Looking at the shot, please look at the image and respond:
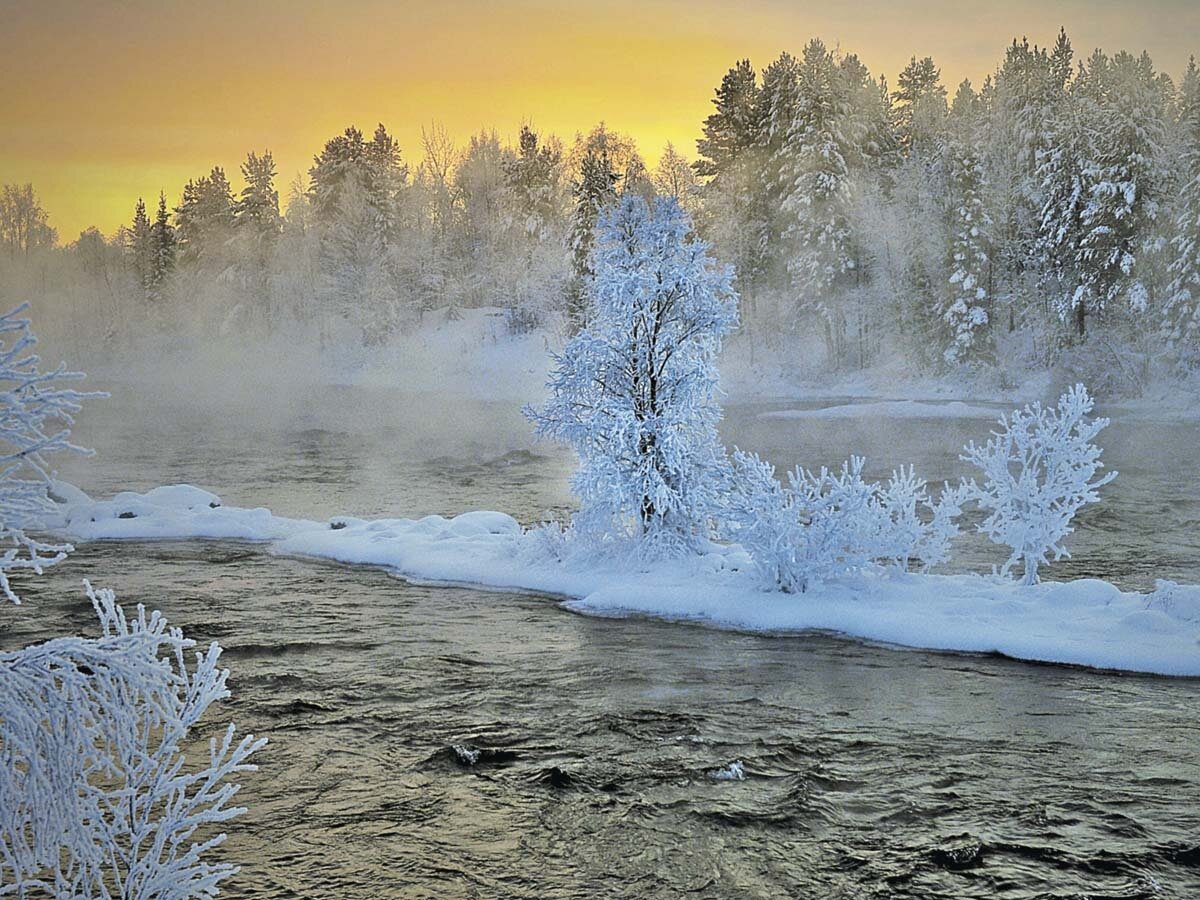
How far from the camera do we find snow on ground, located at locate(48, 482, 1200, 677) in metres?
13.1

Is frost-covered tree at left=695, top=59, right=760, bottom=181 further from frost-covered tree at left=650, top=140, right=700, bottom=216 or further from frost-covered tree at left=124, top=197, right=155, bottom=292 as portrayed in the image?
frost-covered tree at left=124, top=197, right=155, bottom=292

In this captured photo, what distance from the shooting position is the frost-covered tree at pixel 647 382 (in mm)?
17594

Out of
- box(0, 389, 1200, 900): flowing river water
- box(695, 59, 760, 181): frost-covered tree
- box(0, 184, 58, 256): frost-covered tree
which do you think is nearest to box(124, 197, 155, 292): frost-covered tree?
box(0, 184, 58, 256): frost-covered tree

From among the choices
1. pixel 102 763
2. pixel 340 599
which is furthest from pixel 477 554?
pixel 102 763

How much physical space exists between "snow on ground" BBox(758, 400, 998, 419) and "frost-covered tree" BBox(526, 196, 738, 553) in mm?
30805

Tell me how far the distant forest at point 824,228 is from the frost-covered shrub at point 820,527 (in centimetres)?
2131

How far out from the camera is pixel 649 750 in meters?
9.95

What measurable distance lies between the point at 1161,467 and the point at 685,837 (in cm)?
2605

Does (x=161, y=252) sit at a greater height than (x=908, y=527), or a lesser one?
greater

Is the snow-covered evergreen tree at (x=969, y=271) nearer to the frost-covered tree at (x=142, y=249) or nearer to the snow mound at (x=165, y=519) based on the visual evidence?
the snow mound at (x=165, y=519)

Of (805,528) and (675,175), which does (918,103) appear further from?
(805,528)

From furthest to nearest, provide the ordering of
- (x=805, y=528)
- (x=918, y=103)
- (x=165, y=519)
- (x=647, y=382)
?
1. (x=918, y=103)
2. (x=165, y=519)
3. (x=647, y=382)
4. (x=805, y=528)

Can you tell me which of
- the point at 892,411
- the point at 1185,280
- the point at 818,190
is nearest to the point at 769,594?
the point at 892,411

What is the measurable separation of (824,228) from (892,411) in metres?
13.1
